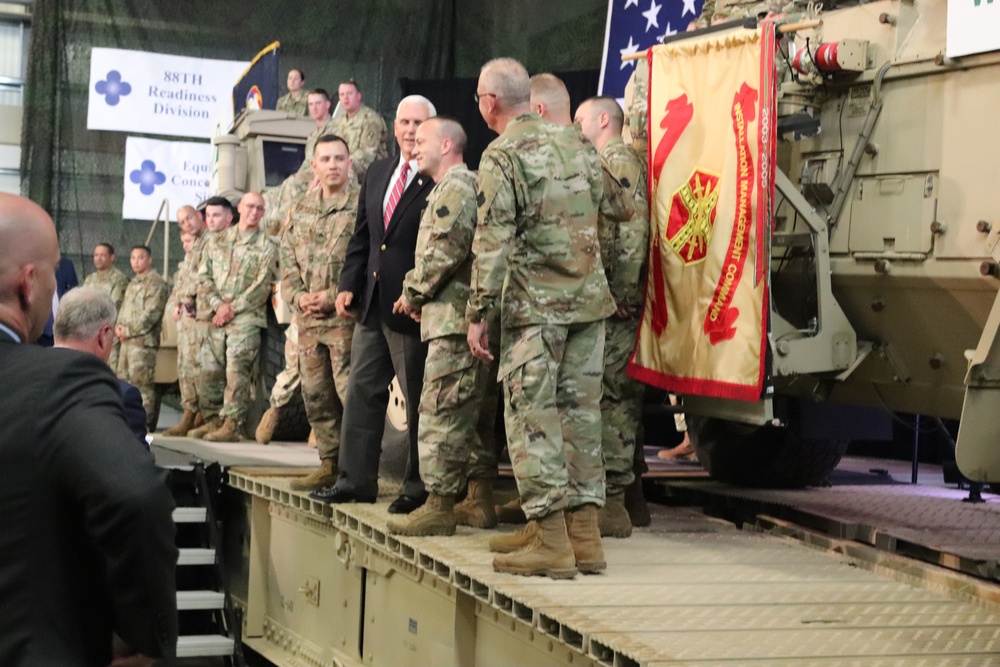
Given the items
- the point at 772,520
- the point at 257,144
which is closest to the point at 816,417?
the point at 772,520

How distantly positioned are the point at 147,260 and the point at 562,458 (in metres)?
8.76

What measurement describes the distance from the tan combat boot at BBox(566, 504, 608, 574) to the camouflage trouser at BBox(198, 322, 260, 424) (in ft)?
17.3

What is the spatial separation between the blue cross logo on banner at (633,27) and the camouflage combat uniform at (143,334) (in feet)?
14.3

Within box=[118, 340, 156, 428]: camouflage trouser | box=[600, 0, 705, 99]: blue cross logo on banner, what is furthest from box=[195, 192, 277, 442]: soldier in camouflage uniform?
box=[600, 0, 705, 99]: blue cross logo on banner

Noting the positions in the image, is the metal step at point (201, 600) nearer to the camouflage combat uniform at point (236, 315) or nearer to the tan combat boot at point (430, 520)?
the tan combat boot at point (430, 520)

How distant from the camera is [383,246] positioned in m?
6.23

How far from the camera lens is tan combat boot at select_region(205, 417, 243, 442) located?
32.2 feet

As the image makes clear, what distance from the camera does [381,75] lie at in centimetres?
1750

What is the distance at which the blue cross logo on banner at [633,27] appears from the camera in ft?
38.1

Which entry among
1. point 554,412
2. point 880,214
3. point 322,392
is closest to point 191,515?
point 322,392

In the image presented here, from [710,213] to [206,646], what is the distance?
325 centimetres

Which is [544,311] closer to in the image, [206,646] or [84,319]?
[84,319]

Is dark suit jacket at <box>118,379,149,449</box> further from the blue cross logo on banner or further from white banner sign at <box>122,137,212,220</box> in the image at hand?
white banner sign at <box>122,137,212,220</box>

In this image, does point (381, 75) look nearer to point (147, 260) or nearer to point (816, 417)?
point (147, 260)
